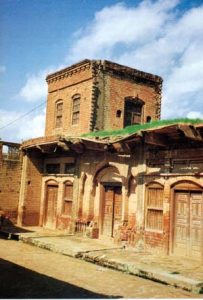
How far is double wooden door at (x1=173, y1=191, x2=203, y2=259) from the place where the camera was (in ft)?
38.4

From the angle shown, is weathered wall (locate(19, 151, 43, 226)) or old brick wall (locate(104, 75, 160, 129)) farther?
weathered wall (locate(19, 151, 43, 226))

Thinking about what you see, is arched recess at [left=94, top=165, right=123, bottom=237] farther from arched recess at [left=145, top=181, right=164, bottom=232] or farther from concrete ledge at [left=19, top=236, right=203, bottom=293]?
concrete ledge at [left=19, top=236, right=203, bottom=293]

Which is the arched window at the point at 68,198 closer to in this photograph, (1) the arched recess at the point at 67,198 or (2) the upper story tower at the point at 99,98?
(1) the arched recess at the point at 67,198

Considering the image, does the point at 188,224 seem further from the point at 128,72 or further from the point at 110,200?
the point at 128,72

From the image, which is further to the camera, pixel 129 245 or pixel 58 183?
pixel 58 183

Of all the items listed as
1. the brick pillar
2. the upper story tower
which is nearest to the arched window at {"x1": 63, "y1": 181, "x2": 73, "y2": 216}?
the brick pillar

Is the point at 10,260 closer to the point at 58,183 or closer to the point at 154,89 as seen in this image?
the point at 58,183

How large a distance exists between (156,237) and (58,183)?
7285 millimetres

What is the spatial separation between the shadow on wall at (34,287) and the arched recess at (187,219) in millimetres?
4783

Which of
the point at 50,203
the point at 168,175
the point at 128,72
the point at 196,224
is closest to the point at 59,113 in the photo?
the point at 128,72

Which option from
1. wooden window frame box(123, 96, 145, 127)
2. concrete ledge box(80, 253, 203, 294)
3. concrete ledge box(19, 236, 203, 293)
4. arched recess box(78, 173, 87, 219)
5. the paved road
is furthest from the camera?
wooden window frame box(123, 96, 145, 127)

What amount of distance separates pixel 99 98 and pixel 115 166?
5.09 m

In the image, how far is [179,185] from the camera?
12.4m

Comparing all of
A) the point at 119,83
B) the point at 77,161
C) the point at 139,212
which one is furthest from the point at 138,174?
the point at 119,83
